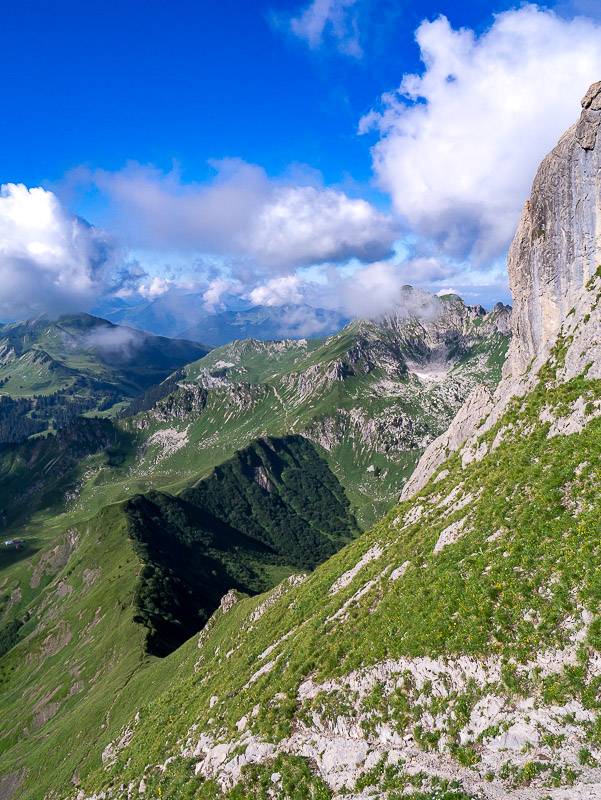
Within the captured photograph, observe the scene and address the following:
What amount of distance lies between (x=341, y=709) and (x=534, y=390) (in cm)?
3747

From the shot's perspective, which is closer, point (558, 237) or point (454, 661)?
point (454, 661)

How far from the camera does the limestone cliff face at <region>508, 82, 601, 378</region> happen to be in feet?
171

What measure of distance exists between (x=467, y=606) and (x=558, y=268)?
150ft

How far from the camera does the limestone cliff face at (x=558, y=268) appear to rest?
5109cm

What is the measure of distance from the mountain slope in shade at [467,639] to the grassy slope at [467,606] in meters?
0.13

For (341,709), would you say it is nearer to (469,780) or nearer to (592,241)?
(469,780)

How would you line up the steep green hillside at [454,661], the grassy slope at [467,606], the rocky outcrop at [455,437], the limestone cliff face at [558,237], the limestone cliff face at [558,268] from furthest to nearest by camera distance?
the rocky outcrop at [455,437] → the limestone cliff face at [558,237] → the limestone cliff face at [558,268] → the grassy slope at [467,606] → the steep green hillside at [454,661]

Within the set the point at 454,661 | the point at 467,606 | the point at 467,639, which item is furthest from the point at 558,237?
the point at 454,661

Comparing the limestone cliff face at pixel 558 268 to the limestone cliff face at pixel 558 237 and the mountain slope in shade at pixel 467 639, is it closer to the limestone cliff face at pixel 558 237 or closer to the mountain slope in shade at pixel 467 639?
the limestone cliff face at pixel 558 237

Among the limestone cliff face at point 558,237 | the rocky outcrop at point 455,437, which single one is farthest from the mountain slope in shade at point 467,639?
the rocky outcrop at point 455,437

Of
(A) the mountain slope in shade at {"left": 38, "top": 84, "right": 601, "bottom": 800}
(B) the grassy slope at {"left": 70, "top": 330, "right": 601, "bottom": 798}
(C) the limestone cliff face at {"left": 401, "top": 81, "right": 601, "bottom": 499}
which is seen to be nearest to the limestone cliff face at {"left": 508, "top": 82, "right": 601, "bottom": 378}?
(C) the limestone cliff face at {"left": 401, "top": 81, "right": 601, "bottom": 499}

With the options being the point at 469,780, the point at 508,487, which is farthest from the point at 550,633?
the point at 508,487

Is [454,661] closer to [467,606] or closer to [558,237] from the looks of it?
[467,606]

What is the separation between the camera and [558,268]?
187ft
